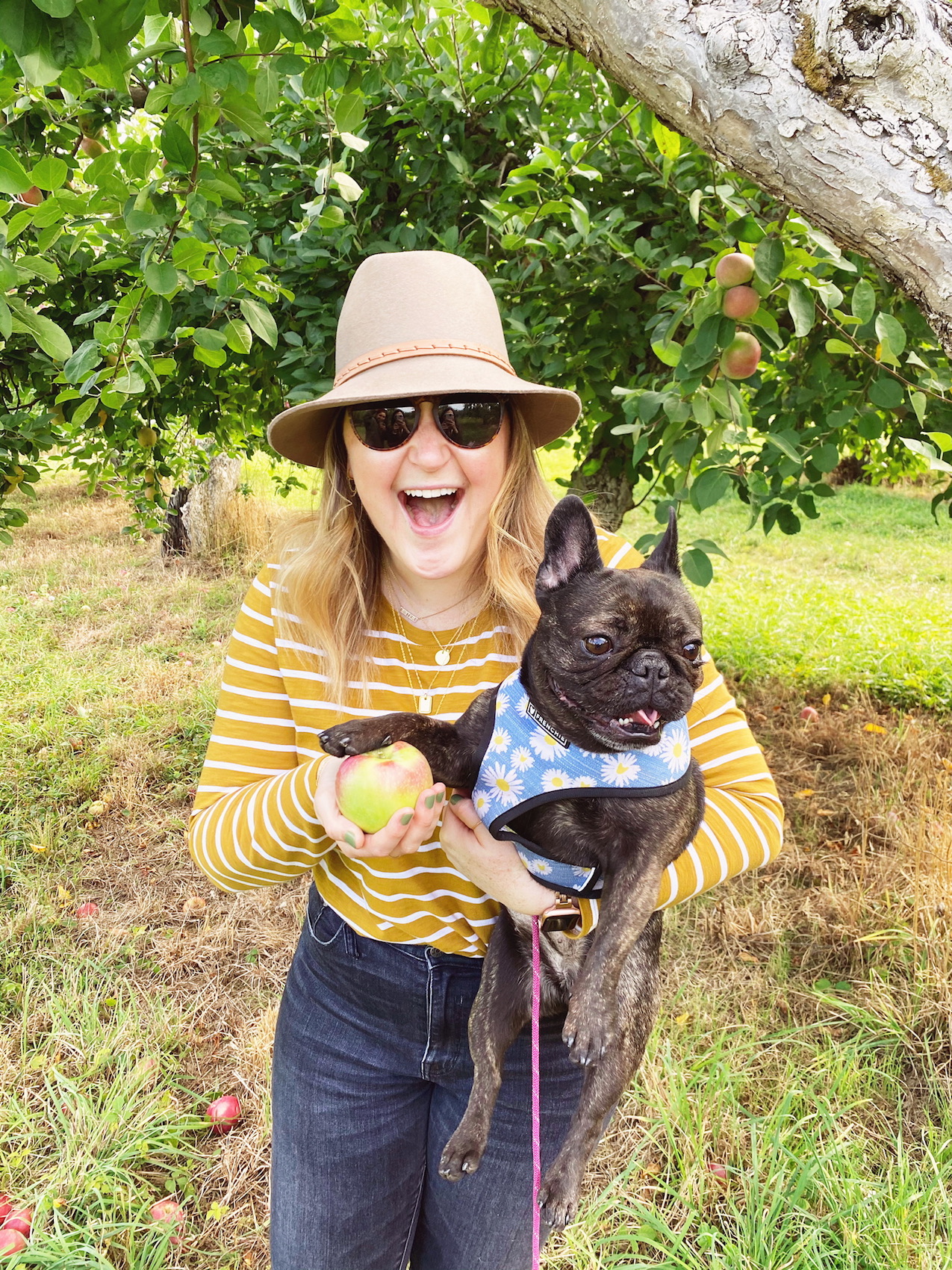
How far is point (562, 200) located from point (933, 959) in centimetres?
342

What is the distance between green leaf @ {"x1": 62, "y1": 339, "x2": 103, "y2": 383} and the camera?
182 centimetres

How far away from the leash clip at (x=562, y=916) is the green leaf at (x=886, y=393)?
2073 mm

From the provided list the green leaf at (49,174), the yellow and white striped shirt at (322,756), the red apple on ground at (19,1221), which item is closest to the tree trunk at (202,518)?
the red apple on ground at (19,1221)

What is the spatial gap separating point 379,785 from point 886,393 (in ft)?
7.71

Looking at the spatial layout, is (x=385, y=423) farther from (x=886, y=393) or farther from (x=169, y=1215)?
(x=169, y=1215)

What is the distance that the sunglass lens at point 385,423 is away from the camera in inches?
77.1

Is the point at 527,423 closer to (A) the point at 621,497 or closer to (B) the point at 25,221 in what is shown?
(B) the point at 25,221

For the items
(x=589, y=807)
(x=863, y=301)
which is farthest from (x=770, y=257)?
(x=589, y=807)

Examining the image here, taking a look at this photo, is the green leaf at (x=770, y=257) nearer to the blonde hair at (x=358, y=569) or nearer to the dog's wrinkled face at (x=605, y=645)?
the blonde hair at (x=358, y=569)

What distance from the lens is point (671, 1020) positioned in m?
3.57

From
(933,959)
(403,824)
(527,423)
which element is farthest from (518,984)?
(933,959)

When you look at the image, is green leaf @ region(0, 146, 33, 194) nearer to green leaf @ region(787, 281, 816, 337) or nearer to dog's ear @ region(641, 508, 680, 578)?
dog's ear @ region(641, 508, 680, 578)

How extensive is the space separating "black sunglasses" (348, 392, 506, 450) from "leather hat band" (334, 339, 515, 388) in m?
0.10

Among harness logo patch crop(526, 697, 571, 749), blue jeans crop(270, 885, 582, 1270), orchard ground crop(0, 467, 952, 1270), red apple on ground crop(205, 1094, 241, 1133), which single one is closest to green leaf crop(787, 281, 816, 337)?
harness logo patch crop(526, 697, 571, 749)
